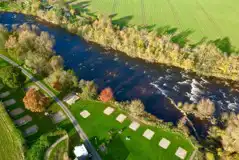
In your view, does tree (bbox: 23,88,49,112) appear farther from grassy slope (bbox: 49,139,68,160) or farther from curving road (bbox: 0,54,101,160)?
grassy slope (bbox: 49,139,68,160)

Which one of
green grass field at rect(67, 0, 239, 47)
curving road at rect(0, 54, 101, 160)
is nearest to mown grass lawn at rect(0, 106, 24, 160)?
curving road at rect(0, 54, 101, 160)

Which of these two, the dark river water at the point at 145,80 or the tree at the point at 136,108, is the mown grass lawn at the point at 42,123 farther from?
the dark river water at the point at 145,80

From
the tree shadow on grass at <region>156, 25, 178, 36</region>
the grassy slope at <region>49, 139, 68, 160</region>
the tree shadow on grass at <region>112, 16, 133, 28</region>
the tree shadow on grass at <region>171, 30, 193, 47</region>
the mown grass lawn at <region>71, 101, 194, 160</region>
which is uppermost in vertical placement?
the tree shadow on grass at <region>112, 16, 133, 28</region>

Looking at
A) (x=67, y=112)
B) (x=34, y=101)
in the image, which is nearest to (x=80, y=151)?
(x=67, y=112)

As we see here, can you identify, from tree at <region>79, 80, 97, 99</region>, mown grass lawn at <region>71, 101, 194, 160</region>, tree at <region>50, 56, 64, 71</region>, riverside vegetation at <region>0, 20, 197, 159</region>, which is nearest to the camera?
mown grass lawn at <region>71, 101, 194, 160</region>

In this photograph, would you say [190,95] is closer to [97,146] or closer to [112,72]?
[112,72]

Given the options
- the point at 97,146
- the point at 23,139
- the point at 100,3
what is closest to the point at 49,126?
the point at 23,139
